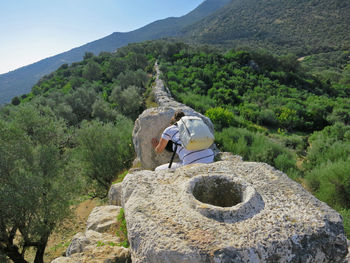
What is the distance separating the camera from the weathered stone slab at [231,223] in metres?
2.22

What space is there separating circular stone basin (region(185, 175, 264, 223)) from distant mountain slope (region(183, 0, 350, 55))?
87.4 m

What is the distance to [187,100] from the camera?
20.5 metres

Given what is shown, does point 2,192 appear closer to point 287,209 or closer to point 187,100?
point 287,209

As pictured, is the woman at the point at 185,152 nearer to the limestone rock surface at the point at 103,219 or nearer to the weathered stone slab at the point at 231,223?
the weathered stone slab at the point at 231,223

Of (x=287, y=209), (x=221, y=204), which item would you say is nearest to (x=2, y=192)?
(x=221, y=204)

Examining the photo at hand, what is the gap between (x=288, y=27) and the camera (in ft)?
295

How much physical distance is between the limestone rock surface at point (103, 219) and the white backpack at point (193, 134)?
229 centimetres

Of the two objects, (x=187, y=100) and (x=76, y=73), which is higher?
(x=76, y=73)

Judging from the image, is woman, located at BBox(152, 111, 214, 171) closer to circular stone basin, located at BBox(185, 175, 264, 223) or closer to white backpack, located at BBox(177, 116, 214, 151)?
white backpack, located at BBox(177, 116, 214, 151)

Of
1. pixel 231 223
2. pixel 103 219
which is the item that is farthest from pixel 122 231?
pixel 231 223

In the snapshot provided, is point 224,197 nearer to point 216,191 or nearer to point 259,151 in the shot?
point 216,191

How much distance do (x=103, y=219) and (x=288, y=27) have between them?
357 ft

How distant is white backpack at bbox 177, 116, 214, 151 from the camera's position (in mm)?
3803

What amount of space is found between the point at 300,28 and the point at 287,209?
348 feet
